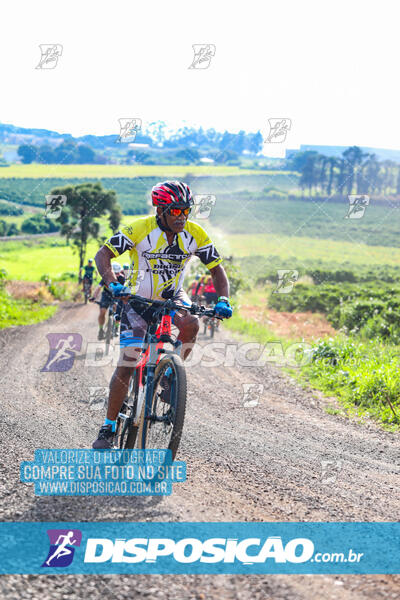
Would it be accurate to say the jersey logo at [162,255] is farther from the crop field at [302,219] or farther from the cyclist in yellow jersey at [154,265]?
the crop field at [302,219]

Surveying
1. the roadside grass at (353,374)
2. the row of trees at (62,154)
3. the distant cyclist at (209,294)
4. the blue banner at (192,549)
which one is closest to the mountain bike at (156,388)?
the blue banner at (192,549)

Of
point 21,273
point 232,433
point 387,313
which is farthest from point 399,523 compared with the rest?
point 21,273

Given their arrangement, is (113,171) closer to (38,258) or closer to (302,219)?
(38,258)

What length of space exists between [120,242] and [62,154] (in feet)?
208

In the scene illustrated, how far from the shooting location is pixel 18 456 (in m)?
6.01

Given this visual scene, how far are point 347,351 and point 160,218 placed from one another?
804 cm

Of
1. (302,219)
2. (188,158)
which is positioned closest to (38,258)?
(302,219)

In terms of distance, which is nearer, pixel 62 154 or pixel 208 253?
pixel 208 253

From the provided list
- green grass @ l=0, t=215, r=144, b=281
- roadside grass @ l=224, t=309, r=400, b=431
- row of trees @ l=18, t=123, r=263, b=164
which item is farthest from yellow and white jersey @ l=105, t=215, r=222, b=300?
row of trees @ l=18, t=123, r=263, b=164

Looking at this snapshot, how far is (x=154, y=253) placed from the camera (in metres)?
5.71

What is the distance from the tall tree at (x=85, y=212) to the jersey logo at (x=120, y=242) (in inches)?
1646

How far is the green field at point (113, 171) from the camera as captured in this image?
50847 millimetres

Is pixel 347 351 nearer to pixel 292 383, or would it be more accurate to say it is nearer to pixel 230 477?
pixel 292 383

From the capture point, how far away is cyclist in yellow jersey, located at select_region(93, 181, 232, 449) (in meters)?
5.57
